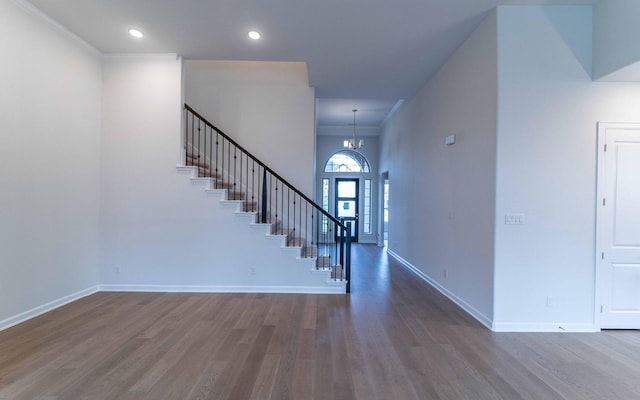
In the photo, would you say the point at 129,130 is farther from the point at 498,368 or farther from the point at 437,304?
the point at 498,368

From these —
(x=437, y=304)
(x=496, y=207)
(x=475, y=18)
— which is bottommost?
(x=437, y=304)

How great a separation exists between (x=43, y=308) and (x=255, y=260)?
8.62ft

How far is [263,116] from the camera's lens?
6.07 metres

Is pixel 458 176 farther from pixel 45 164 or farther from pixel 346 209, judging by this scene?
pixel 346 209

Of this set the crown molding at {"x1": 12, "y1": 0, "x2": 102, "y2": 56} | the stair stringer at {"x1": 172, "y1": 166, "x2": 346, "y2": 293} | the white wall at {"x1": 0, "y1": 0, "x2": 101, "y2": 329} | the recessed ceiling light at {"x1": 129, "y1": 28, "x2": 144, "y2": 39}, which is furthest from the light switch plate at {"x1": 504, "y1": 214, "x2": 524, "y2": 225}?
the crown molding at {"x1": 12, "y1": 0, "x2": 102, "y2": 56}

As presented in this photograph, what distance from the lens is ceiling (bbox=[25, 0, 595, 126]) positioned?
350 centimetres

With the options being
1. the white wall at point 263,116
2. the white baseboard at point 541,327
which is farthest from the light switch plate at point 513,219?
the white wall at point 263,116

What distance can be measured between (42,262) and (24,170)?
1.13 meters

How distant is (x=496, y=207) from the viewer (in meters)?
3.50

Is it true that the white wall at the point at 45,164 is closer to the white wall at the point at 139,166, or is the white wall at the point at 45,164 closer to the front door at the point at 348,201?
the white wall at the point at 139,166

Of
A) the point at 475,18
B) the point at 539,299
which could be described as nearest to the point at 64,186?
the point at 475,18

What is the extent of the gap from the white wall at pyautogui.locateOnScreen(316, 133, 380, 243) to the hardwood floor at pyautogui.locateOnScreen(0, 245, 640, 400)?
6660 mm

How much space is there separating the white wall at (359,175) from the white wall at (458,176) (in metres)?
3.88

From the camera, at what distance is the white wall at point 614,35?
302cm
